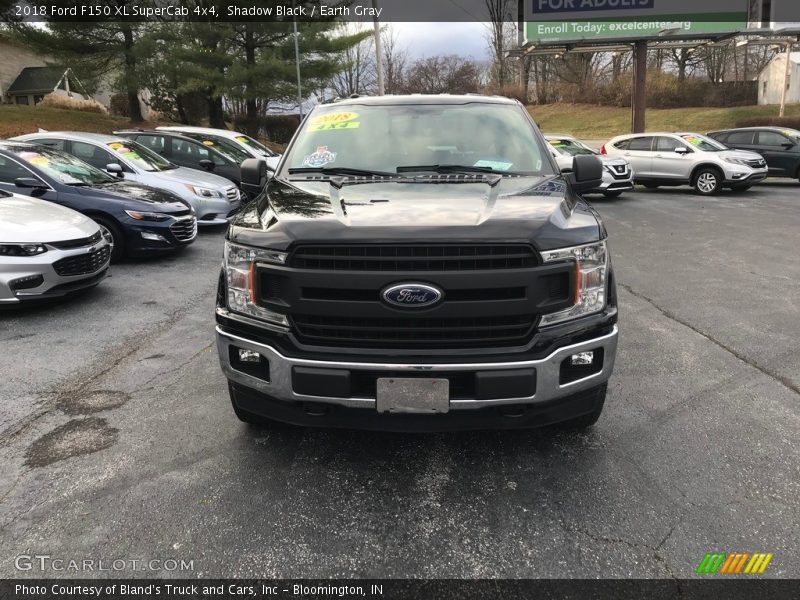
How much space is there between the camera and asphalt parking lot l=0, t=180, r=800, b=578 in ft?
7.95

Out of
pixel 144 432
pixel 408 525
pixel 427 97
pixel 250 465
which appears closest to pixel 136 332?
pixel 144 432

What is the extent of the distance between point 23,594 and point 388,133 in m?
3.18

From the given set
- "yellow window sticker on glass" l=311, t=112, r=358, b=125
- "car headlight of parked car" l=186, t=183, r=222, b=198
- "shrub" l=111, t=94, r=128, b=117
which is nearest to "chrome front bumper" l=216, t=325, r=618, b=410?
A: "yellow window sticker on glass" l=311, t=112, r=358, b=125

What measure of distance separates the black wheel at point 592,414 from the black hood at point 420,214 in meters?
0.74

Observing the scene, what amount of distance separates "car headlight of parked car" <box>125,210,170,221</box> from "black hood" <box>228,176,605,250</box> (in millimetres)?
5035

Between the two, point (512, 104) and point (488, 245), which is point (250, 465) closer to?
point (488, 245)

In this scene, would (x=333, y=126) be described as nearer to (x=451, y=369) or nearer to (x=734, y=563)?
(x=451, y=369)

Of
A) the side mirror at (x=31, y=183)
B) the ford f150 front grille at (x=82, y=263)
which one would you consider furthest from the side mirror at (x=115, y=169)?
Result: the ford f150 front grille at (x=82, y=263)

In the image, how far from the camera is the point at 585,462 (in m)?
3.07

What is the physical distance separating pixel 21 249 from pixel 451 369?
15.5ft

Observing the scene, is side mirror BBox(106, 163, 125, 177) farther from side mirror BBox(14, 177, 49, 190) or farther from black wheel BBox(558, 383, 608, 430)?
black wheel BBox(558, 383, 608, 430)

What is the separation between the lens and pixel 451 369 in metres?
2.56

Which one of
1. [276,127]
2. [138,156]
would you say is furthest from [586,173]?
[276,127]

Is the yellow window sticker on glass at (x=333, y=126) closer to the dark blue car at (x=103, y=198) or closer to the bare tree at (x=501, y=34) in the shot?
the dark blue car at (x=103, y=198)
